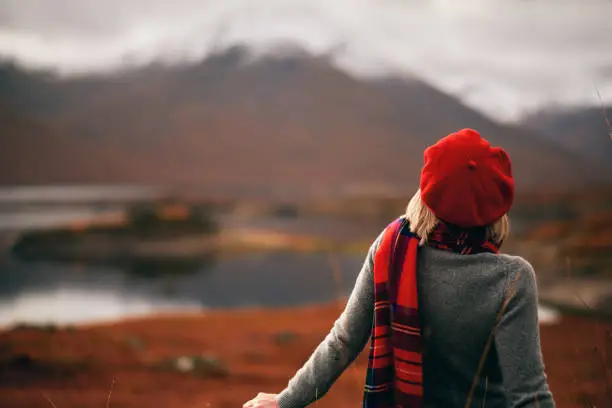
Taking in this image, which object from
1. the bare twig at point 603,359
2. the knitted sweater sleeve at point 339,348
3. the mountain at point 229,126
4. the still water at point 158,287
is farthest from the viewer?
the mountain at point 229,126

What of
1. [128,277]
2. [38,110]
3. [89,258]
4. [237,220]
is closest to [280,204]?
[237,220]

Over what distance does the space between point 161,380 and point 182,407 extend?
1729 millimetres

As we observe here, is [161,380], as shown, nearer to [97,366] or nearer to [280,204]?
[97,366]

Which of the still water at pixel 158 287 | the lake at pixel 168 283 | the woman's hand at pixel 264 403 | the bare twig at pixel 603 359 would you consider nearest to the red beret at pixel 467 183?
the woman's hand at pixel 264 403

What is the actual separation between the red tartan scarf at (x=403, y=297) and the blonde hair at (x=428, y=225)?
A: 0.04ft

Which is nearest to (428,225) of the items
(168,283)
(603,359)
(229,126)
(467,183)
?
(467,183)

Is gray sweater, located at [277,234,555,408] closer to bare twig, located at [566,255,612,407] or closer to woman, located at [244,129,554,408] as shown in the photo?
woman, located at [244,129,554,408]

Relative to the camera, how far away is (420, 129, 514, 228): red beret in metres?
0.97

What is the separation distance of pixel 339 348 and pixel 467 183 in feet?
1.33

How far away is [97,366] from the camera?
8328 millimetres

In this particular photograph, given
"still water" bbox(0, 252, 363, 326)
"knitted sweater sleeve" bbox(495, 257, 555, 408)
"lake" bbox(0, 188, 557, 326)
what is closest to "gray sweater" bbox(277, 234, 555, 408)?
"knitted sweater sleeve" bbox(495, 257, 555, 408)

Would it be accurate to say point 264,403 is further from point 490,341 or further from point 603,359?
point 603,359

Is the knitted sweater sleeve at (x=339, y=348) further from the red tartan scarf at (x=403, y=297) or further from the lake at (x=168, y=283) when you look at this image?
the lake at (x=168, y=283)

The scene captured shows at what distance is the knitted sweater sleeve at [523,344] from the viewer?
928 millimetres
